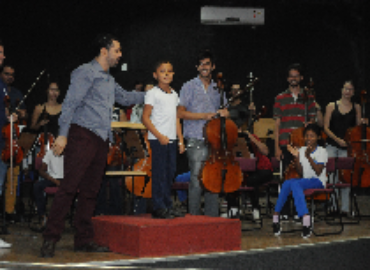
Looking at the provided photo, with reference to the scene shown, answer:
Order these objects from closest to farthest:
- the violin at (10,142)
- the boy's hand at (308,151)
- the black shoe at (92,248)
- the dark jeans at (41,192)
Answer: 1. the black shoe at (92,248)
2. the violin at (10,142)
3. the boy's hand at (308,151)
4. the dark jeans at (41,192)

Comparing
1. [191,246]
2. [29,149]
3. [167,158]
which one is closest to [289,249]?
[191,246]

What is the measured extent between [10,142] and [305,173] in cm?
272

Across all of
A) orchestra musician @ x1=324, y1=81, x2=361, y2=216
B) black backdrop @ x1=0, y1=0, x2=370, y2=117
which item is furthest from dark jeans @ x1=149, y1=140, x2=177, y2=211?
black backdrop @ x1=0, y1=0, x2=370, y2=117

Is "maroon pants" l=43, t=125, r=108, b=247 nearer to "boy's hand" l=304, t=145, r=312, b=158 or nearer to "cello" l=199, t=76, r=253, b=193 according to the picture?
"cello" l=199, t=76, r=253, b=193

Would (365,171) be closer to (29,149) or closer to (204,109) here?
(204,109)

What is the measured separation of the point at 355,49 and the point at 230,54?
2.20 m

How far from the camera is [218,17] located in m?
10.1

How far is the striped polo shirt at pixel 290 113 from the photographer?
6238 mm

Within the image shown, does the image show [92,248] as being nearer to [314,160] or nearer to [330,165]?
[314,160]

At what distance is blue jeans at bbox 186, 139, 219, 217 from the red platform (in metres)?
0.64

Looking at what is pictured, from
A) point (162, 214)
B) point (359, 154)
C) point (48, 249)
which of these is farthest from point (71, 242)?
point (359, 154)

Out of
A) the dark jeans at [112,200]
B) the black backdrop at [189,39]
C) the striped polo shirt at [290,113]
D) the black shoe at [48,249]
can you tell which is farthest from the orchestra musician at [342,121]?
the black shoe at [48,249]

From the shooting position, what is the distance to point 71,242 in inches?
191

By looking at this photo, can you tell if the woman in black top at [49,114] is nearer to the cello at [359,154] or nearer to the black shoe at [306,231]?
the black shoe at [306,231]
